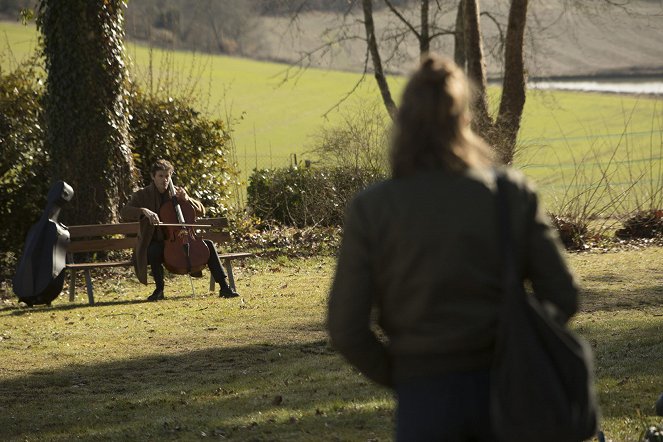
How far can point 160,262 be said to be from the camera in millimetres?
13297

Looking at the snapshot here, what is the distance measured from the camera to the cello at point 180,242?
13.0 metres

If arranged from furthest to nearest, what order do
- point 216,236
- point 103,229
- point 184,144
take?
point 184,144 → point 216,236 → point 103,229

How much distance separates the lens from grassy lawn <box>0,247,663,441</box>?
277 inches

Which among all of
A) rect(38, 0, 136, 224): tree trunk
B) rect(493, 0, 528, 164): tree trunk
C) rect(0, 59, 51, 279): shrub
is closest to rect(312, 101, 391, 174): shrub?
rect(493, 0, 528, 164): tree trunk

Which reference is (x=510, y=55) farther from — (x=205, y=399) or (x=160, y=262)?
(x=205, y=399)

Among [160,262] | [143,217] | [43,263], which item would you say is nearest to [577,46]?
[160,262]

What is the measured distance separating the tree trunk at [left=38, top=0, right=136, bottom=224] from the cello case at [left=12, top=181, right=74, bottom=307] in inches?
157

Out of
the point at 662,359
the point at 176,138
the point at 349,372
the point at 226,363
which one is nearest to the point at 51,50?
the point at 176,138

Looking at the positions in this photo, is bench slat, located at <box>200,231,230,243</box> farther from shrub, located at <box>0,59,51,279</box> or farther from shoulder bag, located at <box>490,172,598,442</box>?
shoulder bag, located at <box>490,172,598,442</box>

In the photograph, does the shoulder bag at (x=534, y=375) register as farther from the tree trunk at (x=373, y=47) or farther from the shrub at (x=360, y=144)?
the tree trunk at (x=373, y=47)

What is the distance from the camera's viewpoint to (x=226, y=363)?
947 cm

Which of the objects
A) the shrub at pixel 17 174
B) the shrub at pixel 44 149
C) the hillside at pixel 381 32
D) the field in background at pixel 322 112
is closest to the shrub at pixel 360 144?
the shrub at pixel 44 149

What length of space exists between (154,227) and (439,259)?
10.4 meters

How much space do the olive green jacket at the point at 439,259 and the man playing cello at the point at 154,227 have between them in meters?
9.96
